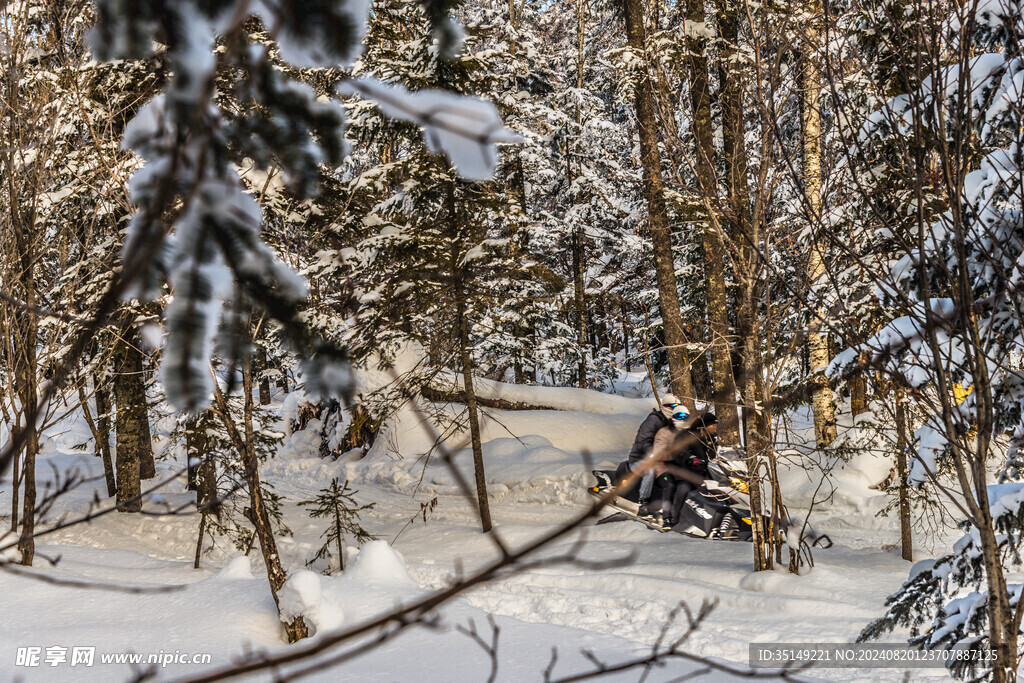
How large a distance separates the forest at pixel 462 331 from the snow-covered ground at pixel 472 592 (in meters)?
0.04

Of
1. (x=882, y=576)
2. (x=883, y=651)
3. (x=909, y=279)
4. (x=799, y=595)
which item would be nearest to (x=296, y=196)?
(x=909, y=279)

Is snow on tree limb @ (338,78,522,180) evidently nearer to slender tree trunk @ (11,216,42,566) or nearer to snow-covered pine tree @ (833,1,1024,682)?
snow-covered pine tree @ (833,1,1024,682)

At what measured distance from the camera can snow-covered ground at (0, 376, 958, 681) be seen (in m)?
4.11

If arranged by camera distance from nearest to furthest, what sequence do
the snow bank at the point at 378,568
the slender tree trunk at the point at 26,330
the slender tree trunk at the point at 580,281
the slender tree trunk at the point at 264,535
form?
the slender tree trunk at the point at 264,535, the snow bank at the point at 378,568, the slender tree trunk at the point at 26,330, the slender tree trunk at the point at 580,281

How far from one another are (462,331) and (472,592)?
277cm

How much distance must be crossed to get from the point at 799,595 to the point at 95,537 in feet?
27.4

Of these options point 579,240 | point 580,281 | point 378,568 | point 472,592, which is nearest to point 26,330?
point 378,568

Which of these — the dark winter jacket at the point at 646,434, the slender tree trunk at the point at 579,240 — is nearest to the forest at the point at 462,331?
the dark winter jacket at the point at 646,434

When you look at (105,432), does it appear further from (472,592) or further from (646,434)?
(646,434)

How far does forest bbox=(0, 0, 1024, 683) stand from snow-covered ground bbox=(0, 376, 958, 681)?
1.6 inches

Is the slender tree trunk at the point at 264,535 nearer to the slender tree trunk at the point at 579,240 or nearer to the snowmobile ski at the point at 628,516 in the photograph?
the snowmobile ski at the point at 628,516

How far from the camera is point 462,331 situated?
25.5 feet

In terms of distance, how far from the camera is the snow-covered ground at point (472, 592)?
4113mm

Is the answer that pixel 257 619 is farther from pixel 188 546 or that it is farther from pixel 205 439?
pixel 188 546
